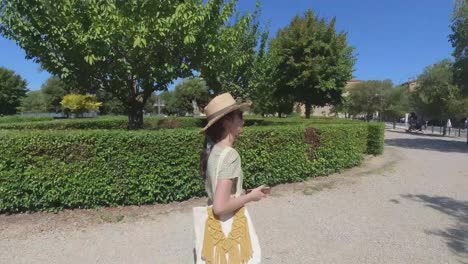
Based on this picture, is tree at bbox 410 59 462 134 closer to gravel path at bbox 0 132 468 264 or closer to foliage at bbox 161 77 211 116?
gravel path at bbox 0 132 468 264

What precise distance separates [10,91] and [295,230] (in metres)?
57.6

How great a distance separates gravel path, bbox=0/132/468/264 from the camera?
15.4 ft

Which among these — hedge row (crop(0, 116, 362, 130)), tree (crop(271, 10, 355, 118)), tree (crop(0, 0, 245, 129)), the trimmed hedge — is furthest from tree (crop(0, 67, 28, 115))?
the trimmed hedge

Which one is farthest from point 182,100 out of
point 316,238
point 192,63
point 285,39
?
point 316,238

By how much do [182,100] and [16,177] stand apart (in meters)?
64.7

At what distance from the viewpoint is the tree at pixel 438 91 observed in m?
31.9

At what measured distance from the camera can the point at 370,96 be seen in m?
49.8

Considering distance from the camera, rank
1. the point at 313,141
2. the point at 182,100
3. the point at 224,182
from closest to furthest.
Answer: the point at 224,182 → the point at 313,141 → the point at 182,100

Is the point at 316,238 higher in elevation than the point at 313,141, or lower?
lower

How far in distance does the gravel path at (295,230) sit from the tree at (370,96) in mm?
43377

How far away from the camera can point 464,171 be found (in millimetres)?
11141

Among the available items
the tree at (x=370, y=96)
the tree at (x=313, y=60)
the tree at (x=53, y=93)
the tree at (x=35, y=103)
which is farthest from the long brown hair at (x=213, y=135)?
the tree at (x=35, y=103)

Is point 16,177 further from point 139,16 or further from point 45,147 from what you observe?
point 139,16

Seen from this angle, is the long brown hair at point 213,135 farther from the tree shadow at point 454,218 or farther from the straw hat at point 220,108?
the tree shadow at point 454,218
